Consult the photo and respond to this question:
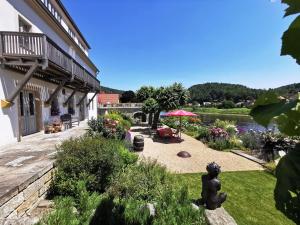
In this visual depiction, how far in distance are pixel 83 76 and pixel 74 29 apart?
8673 mm

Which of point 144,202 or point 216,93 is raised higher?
point 216,93

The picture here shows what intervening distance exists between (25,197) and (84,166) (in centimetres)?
163

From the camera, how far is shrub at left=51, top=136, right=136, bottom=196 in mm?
5574

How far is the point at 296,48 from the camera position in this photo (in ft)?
2.63

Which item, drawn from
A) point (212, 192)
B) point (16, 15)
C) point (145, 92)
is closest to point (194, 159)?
point (212, 192)

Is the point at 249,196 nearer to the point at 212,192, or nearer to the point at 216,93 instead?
the point at 212,192

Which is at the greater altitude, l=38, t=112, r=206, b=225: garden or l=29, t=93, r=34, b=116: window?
l=29, t=93, r=34, b=116: window

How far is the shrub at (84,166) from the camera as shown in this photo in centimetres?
557

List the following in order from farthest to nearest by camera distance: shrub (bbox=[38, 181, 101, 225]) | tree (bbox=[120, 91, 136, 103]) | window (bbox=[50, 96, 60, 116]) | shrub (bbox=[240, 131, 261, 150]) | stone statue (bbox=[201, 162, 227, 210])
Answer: tree (bbox=[120, 91, 136, 103]) < window (bbox=[50, 96, 60, 116]) < shrub (bbox=[240, 131, 261, 150]) < stone statue (bbox=[201, 162, 227, 210]) < shrub (bbox=[38, 181, 101, 225])

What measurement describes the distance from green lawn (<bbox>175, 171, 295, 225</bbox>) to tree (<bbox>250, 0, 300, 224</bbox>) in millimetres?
4854

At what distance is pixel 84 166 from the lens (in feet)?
19.3

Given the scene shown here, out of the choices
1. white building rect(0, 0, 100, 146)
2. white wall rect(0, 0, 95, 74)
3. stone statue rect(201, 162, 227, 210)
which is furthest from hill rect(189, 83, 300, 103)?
stone statue rect(201, 162, 227, 210)

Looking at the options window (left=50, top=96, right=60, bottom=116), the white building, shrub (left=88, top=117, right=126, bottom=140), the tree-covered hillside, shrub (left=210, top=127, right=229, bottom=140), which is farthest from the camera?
the tree-covered hillside

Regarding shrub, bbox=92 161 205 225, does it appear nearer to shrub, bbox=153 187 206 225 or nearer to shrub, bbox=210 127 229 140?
shrub, bbox=153 187 206 225
